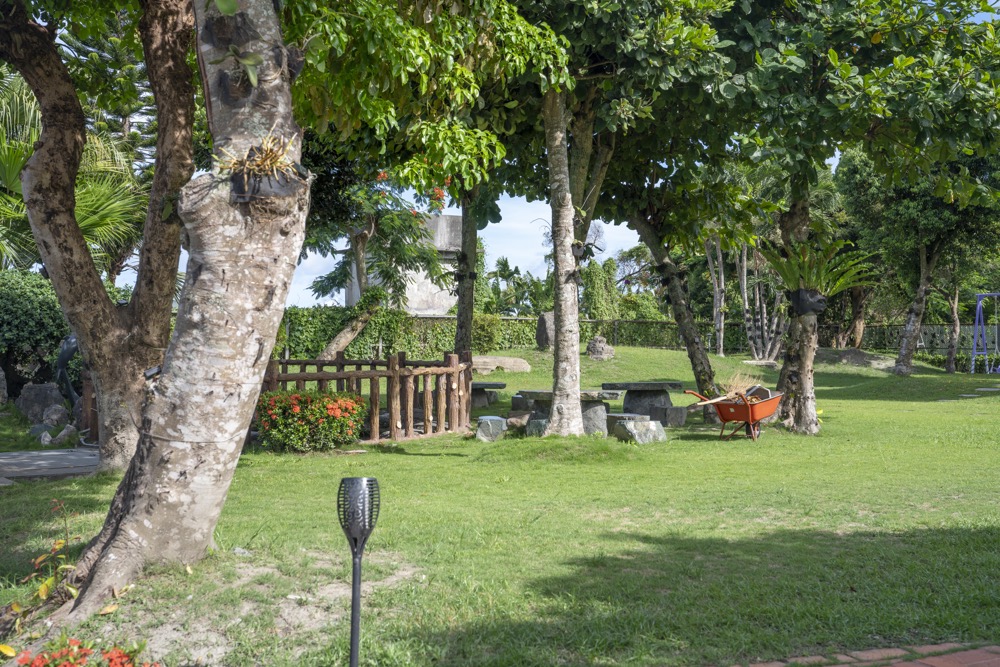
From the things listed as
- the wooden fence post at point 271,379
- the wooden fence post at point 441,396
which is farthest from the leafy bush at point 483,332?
the wooden fence post at point 271,379

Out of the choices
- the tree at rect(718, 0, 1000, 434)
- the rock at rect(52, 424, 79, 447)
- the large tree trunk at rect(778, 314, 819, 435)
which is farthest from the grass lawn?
the tree at rect(718, 0, 1000, 434)

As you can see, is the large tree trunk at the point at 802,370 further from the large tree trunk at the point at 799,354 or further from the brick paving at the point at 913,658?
the brick paving at the point at 913,658

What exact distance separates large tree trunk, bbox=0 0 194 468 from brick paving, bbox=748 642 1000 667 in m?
6.92

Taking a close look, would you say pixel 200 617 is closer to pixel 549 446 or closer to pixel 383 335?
pixel 549 446

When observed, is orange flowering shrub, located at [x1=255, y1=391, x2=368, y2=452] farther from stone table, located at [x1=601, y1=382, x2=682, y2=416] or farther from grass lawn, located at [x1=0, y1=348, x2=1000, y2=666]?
stone table, located at [x1=601, y1=382, x2=682, y2=416]

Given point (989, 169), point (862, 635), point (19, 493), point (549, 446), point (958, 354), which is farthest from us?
point (958, 354)

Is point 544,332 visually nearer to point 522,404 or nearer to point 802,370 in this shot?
point 522,404

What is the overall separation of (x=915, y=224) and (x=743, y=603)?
86.8 feet

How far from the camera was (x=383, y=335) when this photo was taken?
26.5 m

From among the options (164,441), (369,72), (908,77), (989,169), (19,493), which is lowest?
(19,493)

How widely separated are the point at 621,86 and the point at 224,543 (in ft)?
30.1

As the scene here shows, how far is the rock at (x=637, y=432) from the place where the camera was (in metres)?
13.2

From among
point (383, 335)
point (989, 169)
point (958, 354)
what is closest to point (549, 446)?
point (383, 335)

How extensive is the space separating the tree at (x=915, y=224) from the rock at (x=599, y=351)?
9263mm
